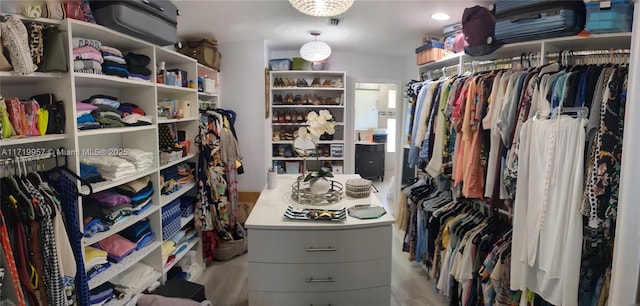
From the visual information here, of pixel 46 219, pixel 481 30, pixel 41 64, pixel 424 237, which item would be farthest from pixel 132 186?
pixel 481 30

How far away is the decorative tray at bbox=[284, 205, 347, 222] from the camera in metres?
1.85

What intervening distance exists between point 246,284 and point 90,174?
1516mm

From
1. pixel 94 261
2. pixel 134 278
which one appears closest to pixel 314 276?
pixel 94 261

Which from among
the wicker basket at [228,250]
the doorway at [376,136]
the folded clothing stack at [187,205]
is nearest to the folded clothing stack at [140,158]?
the folded clothing stack at [187,205]

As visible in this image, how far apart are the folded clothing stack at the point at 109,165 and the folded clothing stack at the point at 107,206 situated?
0.12 meters

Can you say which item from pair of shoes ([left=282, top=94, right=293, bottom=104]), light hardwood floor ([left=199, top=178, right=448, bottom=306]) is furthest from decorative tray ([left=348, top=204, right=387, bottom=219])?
pair of shoes ([left=282, top=94, right=293, bottom=104])

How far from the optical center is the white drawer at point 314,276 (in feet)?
5.95

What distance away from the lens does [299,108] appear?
15.7 ft

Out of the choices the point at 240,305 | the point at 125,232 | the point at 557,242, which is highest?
the point at 557,242

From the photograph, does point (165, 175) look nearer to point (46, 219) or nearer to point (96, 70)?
point (96, 70)

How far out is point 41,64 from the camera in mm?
1604

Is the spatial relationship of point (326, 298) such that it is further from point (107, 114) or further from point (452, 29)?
point (452, 29)

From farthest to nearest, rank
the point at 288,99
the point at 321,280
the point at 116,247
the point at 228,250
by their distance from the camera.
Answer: the point at 288,99 < the point at 228,250 < the point at 116,247 < the point at 321,280

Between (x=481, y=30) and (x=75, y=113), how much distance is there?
2.44 m
